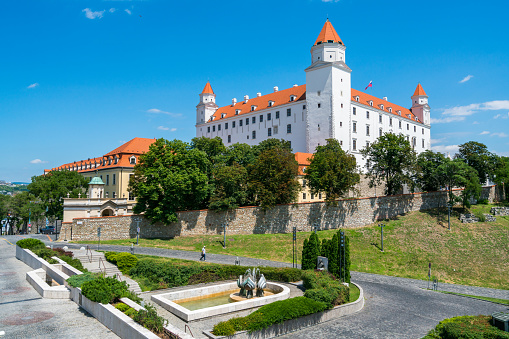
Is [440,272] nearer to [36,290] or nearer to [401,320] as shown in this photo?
[401,320]

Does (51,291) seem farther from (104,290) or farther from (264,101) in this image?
(264,101)

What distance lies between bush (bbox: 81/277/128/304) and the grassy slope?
21680mm

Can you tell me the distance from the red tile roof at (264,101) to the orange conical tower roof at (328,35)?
1049cm

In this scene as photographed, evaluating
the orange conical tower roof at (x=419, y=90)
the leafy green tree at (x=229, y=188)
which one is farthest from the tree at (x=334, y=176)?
the orange conical tower roof at (x=419, y=90)

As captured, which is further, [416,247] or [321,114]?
[321,114]

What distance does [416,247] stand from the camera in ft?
127

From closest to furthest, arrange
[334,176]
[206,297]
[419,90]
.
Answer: [206,297] < [334,176] < [419,90]

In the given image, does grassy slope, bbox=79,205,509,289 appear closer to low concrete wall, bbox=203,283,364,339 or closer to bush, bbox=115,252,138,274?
bush, bbox=115,252,138,274

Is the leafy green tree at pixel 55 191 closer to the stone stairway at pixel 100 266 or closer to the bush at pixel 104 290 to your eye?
the stone stairway at pixel 100 266

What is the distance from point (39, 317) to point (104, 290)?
2.62 metres

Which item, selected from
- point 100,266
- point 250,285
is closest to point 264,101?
point 100,266

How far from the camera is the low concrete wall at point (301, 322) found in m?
13.6

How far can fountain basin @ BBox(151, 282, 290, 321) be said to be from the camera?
15227 millimetres

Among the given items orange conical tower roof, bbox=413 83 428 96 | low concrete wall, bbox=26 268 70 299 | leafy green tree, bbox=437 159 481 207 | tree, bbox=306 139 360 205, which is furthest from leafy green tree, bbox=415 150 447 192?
orange conical tower roof, bbox=413 83 428 96
